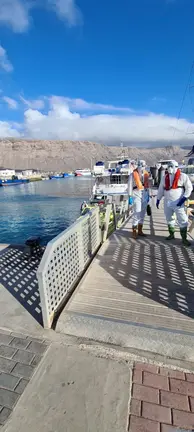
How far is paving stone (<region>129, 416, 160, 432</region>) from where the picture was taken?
1.49 m

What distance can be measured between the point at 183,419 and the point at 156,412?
188 millimetres

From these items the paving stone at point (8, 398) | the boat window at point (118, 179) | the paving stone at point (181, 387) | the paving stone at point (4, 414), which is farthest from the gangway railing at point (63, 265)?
the boat window at point (118, 179)

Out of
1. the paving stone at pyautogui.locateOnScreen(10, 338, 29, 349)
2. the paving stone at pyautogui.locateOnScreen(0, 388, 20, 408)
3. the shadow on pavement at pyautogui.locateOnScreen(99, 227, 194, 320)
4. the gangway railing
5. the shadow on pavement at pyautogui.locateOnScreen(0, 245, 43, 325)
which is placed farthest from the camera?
the shadow on pavement at pyautogui.locateOnScreen(0, 245, 43, 325)

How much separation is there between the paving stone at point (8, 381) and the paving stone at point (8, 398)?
43mm

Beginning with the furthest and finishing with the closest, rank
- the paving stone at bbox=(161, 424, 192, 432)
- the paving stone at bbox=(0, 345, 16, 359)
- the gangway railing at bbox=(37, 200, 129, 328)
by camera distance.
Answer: the gangway railing at bbox=(37, 200, 129, 328), the paving stone at bbox=(0, 345, 16, 359), the paving stone at bbox=(161, 424, 192, 432)

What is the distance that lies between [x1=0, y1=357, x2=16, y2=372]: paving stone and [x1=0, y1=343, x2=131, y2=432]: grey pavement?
0.28 m

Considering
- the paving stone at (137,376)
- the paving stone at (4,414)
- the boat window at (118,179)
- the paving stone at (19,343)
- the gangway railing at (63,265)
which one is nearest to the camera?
the paving stone at (4,414)

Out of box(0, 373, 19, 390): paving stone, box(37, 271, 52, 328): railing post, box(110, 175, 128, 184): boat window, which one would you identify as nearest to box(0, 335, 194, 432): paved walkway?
box(0, 373, 19, 390): paving stone

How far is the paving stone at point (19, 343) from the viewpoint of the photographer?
2.29m

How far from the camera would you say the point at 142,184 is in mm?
5281

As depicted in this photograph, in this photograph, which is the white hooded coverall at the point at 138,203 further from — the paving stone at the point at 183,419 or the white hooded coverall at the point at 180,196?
the paving stone at the point at 183,419

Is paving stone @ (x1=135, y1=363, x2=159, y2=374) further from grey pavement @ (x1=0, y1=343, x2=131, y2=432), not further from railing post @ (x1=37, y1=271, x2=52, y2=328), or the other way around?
railing post @ (x1=37, y1=271, x2=52, y2=328)

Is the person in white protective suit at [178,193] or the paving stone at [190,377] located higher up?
the person in white protective suit at [178,193]

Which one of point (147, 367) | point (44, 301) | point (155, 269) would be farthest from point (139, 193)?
point (147, 367)
